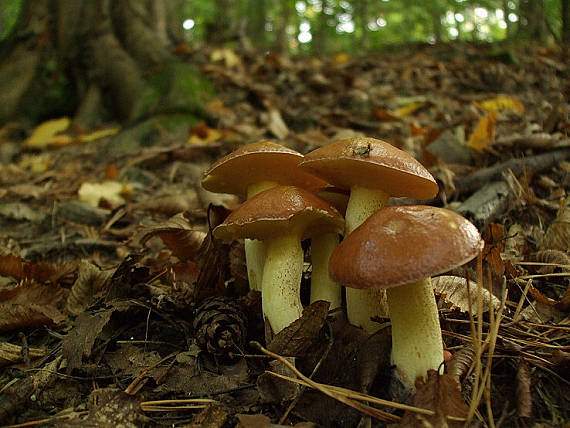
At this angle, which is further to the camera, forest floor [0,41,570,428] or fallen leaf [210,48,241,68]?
fallen leaf [210,48,241,68]

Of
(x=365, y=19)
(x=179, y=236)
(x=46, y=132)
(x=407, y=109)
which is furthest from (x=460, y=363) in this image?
(x=365, y=19)

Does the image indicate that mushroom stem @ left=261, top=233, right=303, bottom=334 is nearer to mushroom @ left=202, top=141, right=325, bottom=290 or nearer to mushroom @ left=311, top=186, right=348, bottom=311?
mushroom @ left=311, top=186, right=348, bottom=311

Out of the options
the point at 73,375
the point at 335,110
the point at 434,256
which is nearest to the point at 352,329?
the point at 434,256

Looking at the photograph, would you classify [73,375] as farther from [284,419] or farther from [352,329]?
[352,329]

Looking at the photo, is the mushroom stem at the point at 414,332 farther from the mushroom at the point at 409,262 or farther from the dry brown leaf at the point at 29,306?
the dry brown leaf at the point at 29,306

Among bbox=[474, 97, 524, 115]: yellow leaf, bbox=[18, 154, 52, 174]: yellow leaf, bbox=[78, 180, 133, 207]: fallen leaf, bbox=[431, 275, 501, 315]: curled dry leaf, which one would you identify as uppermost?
bbox=[474, 97, 524, 115]: yellow leaf

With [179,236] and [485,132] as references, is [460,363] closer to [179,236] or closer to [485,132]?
[179,236]

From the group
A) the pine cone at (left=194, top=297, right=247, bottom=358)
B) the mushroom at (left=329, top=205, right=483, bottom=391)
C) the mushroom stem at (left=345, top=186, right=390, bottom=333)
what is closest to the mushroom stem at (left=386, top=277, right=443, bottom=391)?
the mushroom at (left=329, top=205, right=483, bottom=391)
